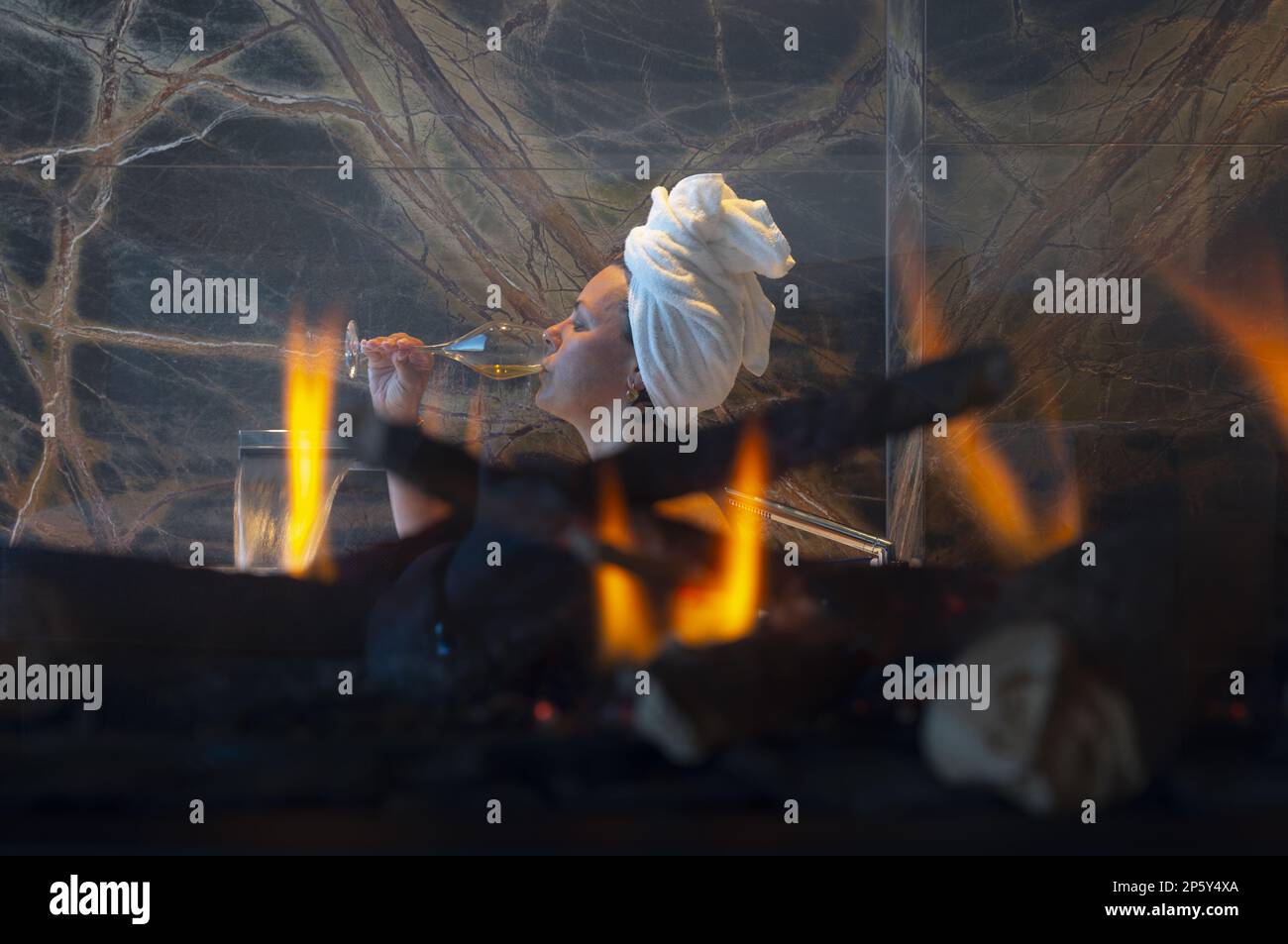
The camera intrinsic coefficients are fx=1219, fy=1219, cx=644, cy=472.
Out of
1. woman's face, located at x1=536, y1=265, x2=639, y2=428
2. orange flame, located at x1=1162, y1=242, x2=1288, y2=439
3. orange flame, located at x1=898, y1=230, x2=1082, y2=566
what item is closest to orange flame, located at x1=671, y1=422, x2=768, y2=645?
orange flame, located at x1=898, y1=230, x2=1082, y2=566

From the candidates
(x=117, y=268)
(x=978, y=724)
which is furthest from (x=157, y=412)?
(x=978, y=724)

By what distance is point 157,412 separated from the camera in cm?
149

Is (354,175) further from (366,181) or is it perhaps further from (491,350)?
(491,350)

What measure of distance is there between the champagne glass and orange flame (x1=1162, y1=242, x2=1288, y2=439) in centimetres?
69

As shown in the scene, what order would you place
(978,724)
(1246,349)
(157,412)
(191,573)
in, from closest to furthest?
(978,724)
(191,573)
(1246,349)
(157,412)

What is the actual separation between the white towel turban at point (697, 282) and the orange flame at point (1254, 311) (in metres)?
0.43

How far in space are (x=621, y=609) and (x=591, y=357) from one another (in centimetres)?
56

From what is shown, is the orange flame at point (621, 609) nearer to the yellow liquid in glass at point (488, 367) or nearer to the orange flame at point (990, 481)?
the orange flame at point (990, 481)

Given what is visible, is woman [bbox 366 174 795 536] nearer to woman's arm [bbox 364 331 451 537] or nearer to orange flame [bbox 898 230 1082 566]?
woman's arm [bbox 364 331 451 537]

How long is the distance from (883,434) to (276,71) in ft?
3.27

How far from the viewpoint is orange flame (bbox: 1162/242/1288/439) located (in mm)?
1253

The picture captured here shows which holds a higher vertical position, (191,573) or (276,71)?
(276,71)

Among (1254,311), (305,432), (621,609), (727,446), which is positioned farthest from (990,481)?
(305,432)
